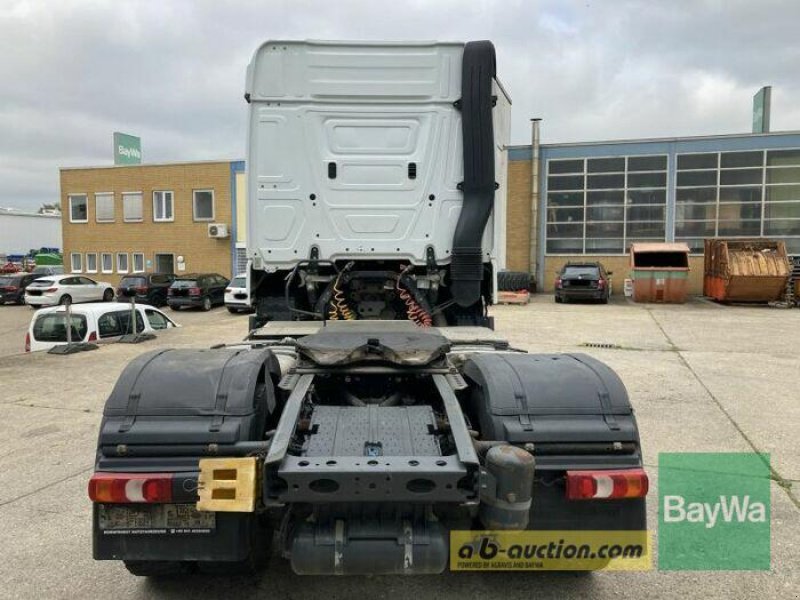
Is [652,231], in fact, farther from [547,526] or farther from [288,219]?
[547,526]

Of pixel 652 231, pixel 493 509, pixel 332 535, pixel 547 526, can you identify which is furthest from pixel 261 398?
pixel 652 231

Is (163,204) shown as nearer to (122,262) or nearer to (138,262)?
(138,262)

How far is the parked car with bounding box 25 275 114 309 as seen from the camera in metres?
24.7

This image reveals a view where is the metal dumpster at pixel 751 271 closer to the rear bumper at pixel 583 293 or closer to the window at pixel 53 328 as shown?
the rear bumper at pixel 583 293

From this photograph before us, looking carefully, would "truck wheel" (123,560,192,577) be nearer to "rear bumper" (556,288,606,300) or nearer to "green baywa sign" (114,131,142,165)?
"rear bumper" (556,288,606,300)

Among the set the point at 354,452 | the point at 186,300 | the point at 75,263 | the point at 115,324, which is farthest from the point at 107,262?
the point at 354,452

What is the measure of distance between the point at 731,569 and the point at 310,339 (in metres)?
2.69

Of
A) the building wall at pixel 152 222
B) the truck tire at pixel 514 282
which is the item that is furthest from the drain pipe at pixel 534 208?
the building wall at pixel 152 222

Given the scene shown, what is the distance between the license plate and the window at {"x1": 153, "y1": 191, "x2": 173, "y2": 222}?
31.3 m

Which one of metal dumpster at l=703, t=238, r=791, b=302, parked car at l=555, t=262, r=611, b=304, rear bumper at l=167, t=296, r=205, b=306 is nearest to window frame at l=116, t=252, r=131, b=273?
rear bumper at l=167, t=296, r=205, b=306

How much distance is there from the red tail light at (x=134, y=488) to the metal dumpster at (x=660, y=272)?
22401 mm

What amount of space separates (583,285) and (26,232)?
67646mm

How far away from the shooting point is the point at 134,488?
8.19ft

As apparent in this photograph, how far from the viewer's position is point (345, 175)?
5043 mm
